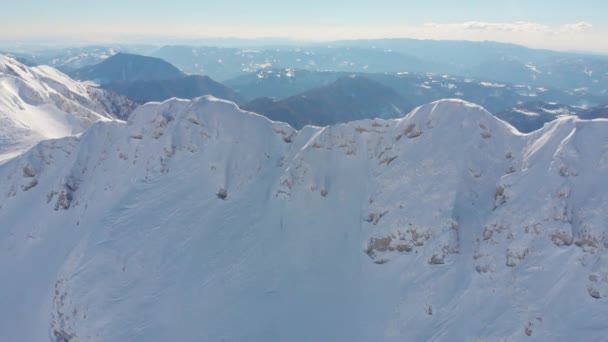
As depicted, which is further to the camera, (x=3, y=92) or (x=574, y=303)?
(x=3, y=92)

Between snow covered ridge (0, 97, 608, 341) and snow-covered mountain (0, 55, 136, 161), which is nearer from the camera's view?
snow covered ridge (0, 97, 608, 341)

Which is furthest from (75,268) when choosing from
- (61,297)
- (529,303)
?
(529,303)

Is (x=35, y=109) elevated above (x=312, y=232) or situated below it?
above

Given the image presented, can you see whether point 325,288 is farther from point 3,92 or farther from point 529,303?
point 3,92

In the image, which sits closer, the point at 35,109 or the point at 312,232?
the point at 312,232
